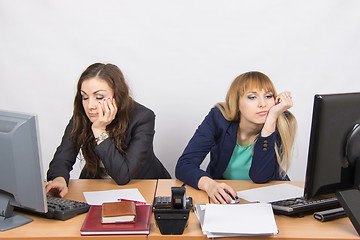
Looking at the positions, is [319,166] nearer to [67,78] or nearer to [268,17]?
[268,17]

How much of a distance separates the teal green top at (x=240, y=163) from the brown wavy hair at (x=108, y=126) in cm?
61

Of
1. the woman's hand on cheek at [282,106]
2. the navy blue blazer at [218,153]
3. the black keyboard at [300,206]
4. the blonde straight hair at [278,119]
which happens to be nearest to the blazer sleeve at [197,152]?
the navy blue blazer at [218,153]

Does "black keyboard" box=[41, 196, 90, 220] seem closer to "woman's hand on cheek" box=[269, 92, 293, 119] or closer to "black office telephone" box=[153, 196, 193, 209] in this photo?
"black office telephone" box=[153, 196, 193, 209]

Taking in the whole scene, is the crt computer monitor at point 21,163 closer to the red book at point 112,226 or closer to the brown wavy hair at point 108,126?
the red book at point 112,226

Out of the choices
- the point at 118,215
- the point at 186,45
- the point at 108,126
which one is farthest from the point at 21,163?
the point at 186,45

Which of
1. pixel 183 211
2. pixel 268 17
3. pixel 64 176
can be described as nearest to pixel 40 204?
pixel 183 211

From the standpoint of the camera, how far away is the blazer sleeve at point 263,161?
192cm

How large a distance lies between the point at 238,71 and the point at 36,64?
5.39 feet

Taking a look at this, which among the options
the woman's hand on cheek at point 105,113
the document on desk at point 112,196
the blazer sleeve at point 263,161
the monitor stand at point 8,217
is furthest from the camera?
the woman's hand on cheek at point 105,113

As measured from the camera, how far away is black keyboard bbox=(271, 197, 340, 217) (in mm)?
1446

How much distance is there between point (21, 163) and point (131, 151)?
0.79m

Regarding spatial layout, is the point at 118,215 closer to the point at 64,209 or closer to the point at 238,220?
the point at 64,209

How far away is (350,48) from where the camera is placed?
10.4 ft

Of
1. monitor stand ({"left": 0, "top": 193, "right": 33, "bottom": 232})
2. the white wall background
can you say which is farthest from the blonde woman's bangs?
monitor stand ({"left": 0, "top": 193, "right": 33, "bottom": 232})
